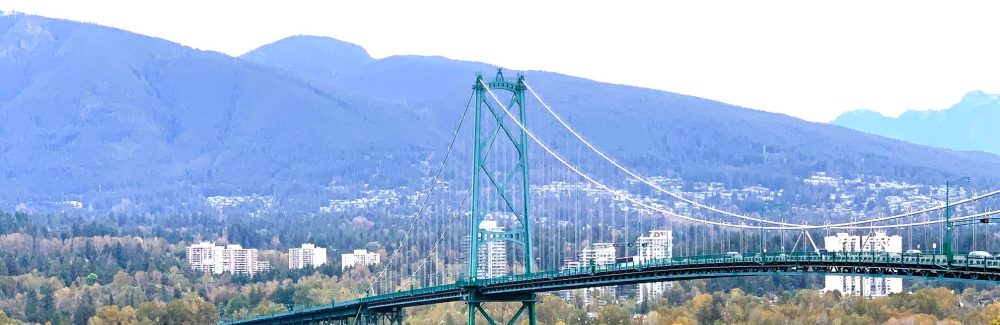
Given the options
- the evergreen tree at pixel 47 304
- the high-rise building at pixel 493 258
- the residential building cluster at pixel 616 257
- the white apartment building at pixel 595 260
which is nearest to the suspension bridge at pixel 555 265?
the high-rise building at pixel 493 258

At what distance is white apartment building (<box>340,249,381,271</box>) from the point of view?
178m

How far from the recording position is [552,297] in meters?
118

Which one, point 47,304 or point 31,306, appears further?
point 47,304

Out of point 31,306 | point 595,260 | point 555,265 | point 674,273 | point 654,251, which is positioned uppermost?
point 654,251

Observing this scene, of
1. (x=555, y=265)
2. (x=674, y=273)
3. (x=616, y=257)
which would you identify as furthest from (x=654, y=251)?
(x=674, y=273)

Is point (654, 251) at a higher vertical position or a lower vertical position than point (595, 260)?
higher

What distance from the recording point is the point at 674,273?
6272 cm

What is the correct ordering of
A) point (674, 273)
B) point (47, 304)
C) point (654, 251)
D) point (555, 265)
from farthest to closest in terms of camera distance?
1. point (47, 304)
2. point (555, 265)
3. point (654, 251)
4. point (674, 273)

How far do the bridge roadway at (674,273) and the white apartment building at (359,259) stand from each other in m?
82.0

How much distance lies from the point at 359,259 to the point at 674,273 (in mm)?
127227

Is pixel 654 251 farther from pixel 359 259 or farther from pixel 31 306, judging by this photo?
pixel 359 259

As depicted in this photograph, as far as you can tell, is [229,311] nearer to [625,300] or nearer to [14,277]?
[625,300]

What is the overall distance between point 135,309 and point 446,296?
50946 millimetres

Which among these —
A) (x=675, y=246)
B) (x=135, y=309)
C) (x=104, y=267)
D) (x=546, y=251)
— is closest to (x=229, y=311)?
(x=135, y=309)
